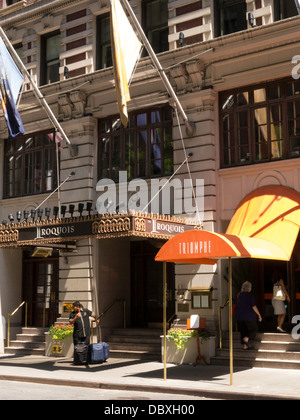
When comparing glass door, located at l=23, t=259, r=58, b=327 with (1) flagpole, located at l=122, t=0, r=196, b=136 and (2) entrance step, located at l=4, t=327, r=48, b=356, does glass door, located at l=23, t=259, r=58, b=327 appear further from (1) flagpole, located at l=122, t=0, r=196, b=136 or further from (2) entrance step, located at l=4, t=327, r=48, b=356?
(1) flagpole, located at l=122, t=0, r=196, b=136

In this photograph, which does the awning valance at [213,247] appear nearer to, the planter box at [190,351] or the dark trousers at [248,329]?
the dark trousers at [248,329]

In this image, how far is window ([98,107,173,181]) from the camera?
19.2 meters

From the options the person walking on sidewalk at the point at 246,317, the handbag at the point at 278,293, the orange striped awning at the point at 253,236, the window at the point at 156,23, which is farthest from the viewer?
the window at the point at 156,23

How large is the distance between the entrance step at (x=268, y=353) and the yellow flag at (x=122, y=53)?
667 cm

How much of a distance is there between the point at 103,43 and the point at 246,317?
10960 mm

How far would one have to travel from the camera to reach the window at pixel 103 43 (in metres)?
21.2

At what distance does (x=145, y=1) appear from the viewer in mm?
20328

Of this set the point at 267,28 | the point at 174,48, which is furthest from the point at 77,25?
the point at 267,28

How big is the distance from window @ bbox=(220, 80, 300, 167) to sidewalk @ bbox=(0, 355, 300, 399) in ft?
19.6

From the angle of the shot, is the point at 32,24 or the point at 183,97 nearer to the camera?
the point at 183,97

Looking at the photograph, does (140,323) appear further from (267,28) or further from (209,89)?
(267,28)

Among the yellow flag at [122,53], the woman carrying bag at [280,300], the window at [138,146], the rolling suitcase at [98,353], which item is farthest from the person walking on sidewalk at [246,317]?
the yellow flag at [122,53]

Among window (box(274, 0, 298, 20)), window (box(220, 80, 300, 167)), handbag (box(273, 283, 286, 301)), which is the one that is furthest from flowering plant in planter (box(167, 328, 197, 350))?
window (box(274, 0, 298, 20))

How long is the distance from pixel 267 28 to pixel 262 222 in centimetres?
543
